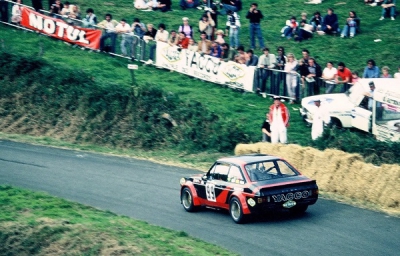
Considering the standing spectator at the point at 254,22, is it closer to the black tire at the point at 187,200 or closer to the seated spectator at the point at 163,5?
the seated spectator at the point at 163,5

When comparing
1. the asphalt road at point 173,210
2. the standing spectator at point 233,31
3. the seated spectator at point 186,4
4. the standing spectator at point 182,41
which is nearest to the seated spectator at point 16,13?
the seated spectator at point 186,4

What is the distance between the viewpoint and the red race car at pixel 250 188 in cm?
1602

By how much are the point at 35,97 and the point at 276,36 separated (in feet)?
37.8

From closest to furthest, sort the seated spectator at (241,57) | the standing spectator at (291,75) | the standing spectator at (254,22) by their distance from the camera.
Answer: the standing spectator at (291,75) → the seated spectator at (241,57) → the standing spectator at (254,22)

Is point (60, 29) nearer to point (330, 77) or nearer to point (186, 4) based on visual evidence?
point (186, 4)

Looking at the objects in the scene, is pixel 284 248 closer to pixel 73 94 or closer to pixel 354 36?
pixel 73 94

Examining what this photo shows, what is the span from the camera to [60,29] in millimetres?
34344

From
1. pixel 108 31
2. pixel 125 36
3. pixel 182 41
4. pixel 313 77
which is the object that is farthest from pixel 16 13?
pixel 313 77

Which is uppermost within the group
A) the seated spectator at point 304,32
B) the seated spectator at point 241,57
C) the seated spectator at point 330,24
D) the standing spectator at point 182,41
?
the seated spectator at point 330,24

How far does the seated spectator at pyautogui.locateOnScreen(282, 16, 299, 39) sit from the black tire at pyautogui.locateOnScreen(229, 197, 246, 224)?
1916 cm

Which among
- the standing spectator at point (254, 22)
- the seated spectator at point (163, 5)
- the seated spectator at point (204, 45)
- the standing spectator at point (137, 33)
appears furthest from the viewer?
the seated spectator at point (163, 5)

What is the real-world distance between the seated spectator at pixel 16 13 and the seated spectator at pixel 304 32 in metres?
12.6

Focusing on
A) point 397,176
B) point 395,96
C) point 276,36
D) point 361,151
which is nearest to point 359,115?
point 395,96

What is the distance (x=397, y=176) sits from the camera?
680 inches
